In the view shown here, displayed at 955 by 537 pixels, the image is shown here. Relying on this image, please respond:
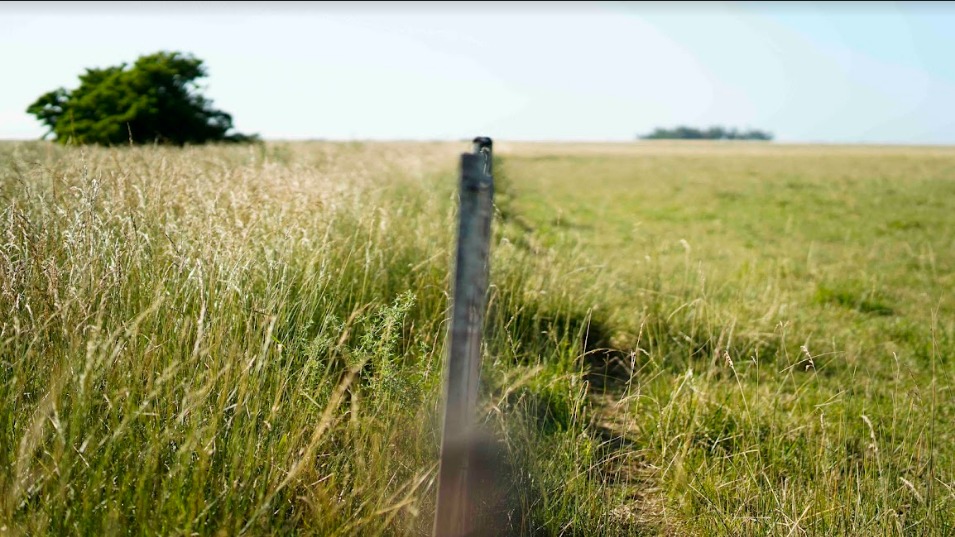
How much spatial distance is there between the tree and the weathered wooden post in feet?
72.1

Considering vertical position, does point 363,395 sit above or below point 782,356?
above

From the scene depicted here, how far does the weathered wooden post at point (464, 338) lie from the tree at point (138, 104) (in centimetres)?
2197

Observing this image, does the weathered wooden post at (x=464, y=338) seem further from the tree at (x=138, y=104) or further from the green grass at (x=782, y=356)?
the tree at (x=138, y=104)

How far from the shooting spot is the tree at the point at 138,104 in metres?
21.8

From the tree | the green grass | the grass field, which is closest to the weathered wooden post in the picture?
the grass field

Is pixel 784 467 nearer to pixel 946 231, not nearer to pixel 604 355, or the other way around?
pixel 604 355

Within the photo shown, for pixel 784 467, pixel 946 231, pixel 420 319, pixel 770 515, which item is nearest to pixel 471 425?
pixel 770 515

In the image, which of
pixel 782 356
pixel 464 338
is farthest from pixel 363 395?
pixel 782 356

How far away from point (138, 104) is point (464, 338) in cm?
2304

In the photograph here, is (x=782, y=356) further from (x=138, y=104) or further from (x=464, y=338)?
(x=138, y=104)

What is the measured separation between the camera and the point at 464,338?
175 centimetres

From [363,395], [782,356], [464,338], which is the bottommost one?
[782,356]

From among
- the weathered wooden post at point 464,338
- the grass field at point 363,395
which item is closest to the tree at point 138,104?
the grass field at point 363,395

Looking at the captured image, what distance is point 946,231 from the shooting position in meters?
12.6
